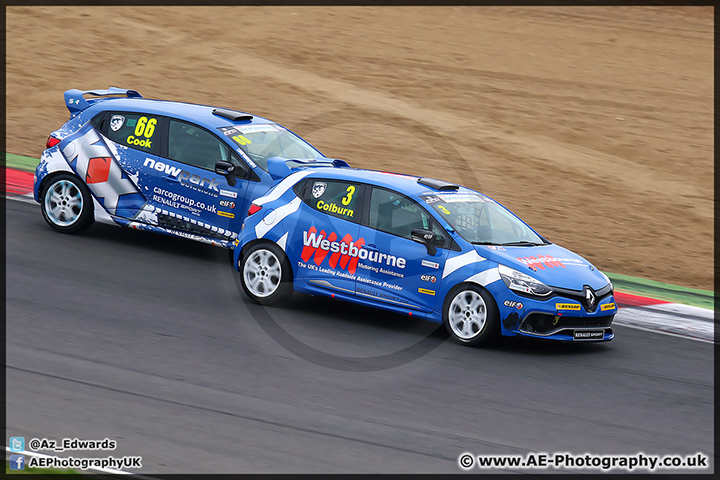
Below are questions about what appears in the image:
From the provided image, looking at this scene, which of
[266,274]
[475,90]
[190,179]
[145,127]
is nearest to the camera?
[266,274]

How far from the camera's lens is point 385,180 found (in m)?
10.5

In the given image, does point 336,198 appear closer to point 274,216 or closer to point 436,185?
point 274,216

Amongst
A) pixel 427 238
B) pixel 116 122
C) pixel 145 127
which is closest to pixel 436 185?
pixel 427 238

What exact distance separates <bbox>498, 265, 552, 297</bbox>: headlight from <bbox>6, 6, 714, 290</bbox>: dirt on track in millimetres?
4855

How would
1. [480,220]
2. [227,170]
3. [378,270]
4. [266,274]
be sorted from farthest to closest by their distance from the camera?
[227,170] → [266,274] → [480,220] → [378,270]

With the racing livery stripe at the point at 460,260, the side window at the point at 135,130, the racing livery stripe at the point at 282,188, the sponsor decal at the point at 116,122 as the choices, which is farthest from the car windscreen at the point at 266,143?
the racing livery stripe at the point at 460,260

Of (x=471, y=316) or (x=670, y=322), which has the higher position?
(x=471, y=316)

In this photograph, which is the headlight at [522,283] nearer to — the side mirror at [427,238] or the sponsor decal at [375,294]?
the side mirror at [427,238]

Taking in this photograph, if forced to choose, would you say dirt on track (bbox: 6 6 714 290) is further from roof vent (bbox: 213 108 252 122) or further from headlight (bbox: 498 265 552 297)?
roof vent (bbox: 213 108 252 122)

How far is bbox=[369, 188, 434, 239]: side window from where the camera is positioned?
10055 millimetres

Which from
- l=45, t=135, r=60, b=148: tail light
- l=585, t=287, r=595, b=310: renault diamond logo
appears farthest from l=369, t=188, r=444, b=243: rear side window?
l=45, t=135, r=60, b=148: tail light

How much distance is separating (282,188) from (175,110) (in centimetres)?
238

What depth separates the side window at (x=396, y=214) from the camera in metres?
10.1

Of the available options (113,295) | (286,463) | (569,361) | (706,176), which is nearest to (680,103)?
(706,176)
